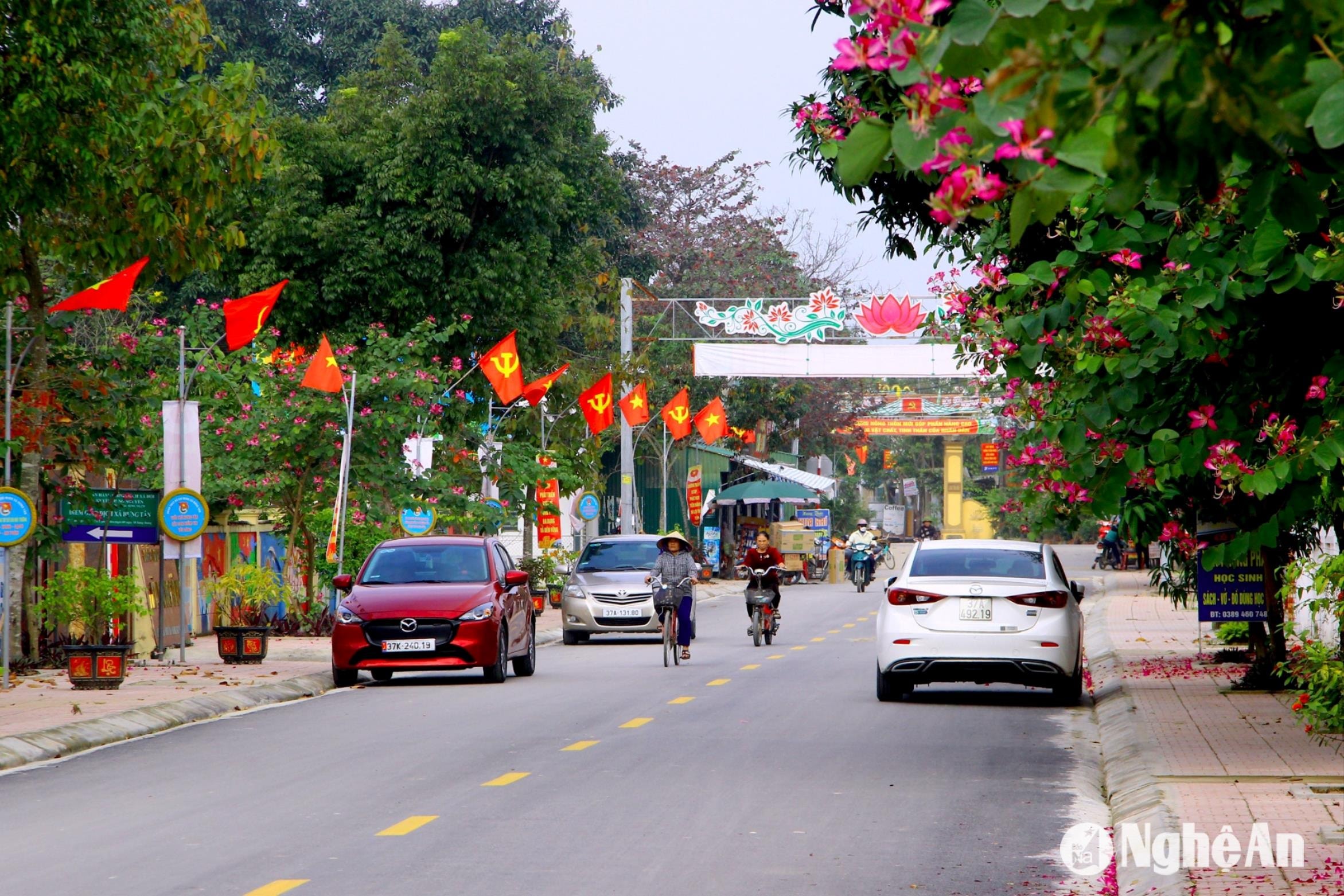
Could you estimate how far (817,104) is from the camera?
42.0 feet

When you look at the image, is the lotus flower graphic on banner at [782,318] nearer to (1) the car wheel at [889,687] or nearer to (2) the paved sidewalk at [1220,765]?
(2) the paved sidewalk at [1220,765]

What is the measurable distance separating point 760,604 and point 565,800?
16.3m

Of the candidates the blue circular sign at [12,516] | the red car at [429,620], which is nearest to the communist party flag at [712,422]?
the red car at [429,620]

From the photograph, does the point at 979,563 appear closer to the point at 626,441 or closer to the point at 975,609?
the point at 975,609

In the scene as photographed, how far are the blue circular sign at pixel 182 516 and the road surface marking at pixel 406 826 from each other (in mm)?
11711

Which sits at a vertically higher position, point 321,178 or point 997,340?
point 321,178

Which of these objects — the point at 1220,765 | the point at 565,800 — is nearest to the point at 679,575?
the point at 1220,765

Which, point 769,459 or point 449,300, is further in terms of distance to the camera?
point 769,459

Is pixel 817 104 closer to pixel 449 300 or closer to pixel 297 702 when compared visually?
pixel 297 702

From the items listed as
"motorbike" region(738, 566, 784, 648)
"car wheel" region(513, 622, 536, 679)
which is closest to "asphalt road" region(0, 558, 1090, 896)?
"car wheel" region(513, 622, 536, 679)

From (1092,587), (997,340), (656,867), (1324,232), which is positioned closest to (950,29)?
(1324,232)

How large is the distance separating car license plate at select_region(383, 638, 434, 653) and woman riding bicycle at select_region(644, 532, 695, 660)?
441 cm

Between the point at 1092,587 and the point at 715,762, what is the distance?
119 ft

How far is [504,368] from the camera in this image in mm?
31328
